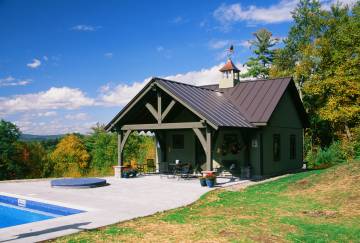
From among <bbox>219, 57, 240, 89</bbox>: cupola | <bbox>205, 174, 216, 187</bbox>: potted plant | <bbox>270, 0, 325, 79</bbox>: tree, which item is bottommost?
<bbox>205, 174, 216, 187</bbox>: potted plant

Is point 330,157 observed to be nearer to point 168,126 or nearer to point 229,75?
point 229,75

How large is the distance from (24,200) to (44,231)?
537cm

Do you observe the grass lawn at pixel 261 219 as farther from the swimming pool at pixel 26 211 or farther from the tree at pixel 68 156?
the tree at pixel 68 156

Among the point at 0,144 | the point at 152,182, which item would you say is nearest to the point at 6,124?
the point at 0,144

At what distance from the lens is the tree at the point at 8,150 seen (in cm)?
4512

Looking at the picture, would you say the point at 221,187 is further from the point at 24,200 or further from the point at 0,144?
the point at 0,144

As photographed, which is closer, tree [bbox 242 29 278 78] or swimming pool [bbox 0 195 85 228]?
swimming pool [bbox 0 195 85 228]

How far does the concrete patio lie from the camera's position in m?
7.99

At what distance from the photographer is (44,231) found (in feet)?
25.9

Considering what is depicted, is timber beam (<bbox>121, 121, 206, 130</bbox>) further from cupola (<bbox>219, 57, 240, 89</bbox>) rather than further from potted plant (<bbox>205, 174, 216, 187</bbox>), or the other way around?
cupola (<bbox>219, 57, 240, 89</bbox>)

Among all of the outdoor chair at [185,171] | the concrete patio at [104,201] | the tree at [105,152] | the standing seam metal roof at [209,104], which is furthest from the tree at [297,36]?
the tree at [105,152]

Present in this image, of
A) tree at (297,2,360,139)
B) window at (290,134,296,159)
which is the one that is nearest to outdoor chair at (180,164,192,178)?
window at (290,134,296,159)

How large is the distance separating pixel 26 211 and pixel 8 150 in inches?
1476

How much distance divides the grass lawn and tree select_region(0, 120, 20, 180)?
127 ft
